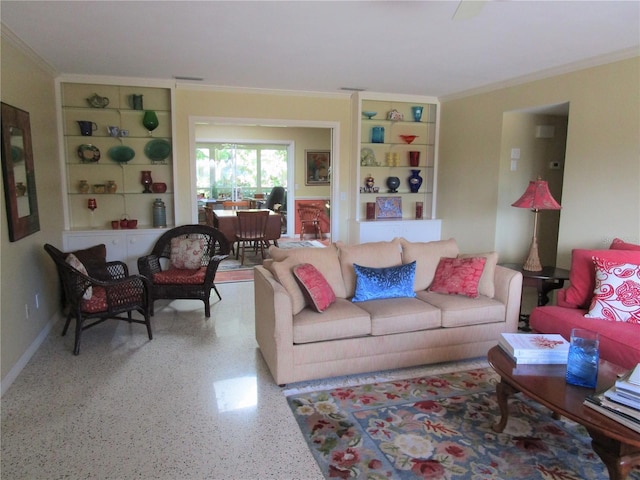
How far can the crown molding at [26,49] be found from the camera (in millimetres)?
3203

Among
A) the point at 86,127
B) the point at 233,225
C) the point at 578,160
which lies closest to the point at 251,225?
the point at 233,225

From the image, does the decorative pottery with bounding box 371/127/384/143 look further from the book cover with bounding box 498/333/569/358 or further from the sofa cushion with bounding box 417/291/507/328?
the book cover with bounding box 498/333/569/358

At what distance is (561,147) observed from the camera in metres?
5.36

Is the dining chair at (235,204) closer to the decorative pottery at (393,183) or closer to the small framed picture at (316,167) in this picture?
the small framed picture at (316,167)

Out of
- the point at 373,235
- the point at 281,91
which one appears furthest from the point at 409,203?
the point at 281,91

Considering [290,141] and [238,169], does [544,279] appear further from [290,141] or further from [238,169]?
[238,169]

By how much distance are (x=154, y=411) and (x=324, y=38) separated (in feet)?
9.67

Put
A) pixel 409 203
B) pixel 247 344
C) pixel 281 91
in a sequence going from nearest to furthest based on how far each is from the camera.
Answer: pixel 247 344 → pixel 281 91 → pixel 409 203

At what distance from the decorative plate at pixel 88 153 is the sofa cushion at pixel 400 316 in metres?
3.75

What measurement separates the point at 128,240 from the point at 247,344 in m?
2.33

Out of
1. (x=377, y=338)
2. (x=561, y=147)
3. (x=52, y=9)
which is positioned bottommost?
(x=377, y=338)

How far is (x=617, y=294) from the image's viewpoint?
120 inches

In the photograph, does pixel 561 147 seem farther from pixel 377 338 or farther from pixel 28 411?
pixel 28 411

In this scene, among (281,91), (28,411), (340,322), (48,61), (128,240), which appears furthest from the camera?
(281,91)
